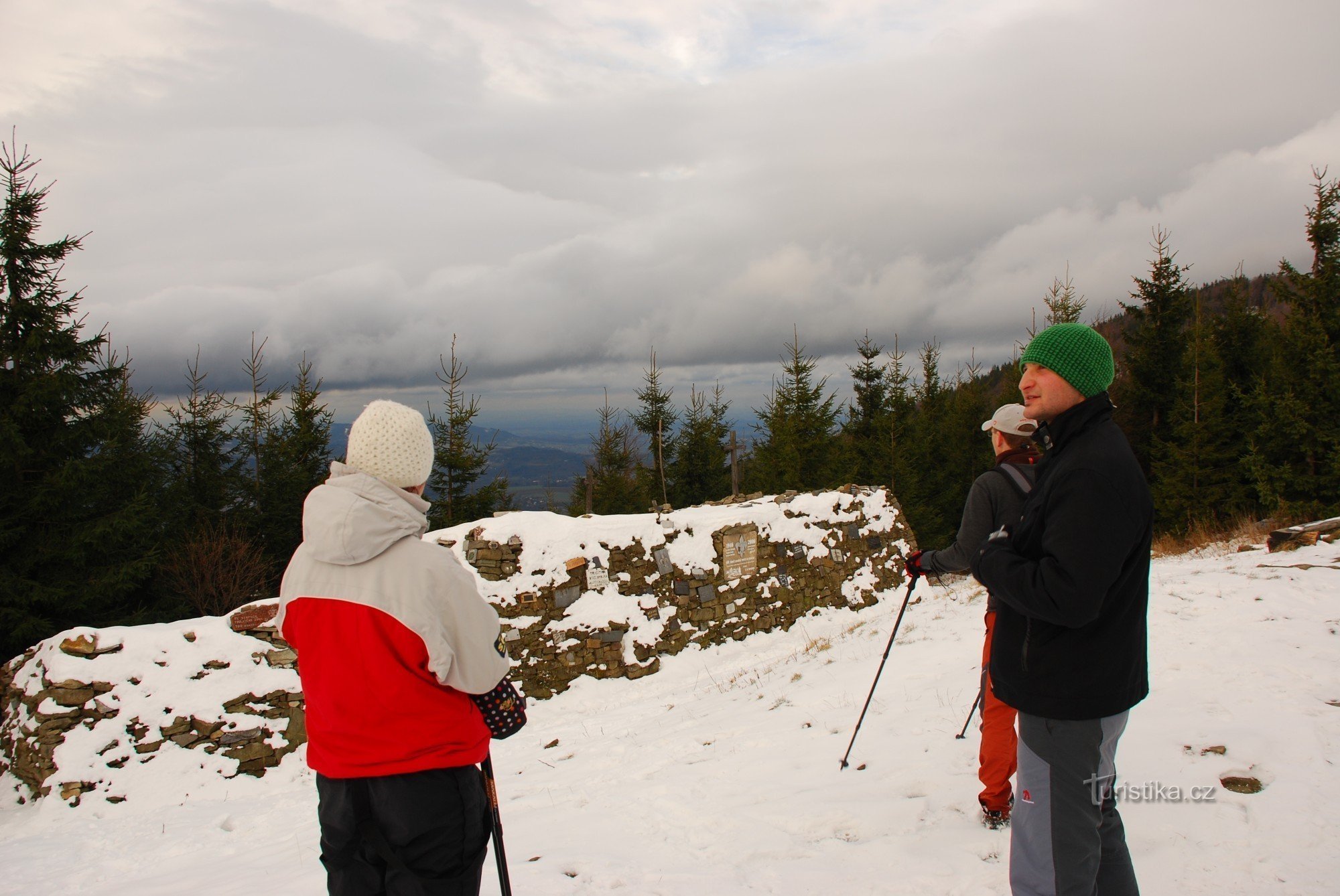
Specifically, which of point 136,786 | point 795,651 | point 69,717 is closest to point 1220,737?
point 795,651

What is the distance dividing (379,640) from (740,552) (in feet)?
25.7

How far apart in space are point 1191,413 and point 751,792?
22.2m

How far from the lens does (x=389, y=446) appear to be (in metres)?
2.17

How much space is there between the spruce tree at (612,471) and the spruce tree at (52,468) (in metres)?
15.7

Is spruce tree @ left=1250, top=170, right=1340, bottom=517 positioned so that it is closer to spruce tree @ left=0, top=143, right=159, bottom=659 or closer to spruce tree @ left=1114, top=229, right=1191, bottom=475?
spruce tree @ left=1114, top=229, right=1191, bottom=475

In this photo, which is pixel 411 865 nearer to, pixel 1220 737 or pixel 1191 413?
pixel 1220 737

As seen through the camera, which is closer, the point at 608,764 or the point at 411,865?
the point at 411,865

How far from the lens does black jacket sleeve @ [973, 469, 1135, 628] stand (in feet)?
6.14

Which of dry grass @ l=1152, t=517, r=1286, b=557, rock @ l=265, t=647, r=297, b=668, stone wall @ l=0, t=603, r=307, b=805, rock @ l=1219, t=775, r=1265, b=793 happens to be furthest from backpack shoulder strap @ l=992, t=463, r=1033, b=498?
dry grass @ l=1152, t=517, r=1286, b=557

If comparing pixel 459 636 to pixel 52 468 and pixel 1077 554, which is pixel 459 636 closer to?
pixel 1077 554

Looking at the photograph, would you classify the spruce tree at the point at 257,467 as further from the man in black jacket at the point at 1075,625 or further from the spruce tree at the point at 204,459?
the man in black jacket at the point at 1075,625

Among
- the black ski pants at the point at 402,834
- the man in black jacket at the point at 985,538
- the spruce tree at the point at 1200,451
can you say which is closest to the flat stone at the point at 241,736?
the black ski pants at the point at 402,834

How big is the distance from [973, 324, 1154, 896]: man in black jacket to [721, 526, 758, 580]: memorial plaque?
7.23 metres

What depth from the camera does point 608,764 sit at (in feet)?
17.6
